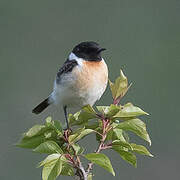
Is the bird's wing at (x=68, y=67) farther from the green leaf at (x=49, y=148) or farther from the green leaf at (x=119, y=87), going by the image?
the green leaf at (x=49, y=148)

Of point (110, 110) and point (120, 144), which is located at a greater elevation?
point (110, 110)

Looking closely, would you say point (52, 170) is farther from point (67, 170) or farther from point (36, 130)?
point (36, 130)

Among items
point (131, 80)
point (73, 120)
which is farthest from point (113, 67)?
point (73, 120)

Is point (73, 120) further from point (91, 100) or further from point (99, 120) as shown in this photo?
point (91, 100)

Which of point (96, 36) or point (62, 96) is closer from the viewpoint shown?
point (62, 96)

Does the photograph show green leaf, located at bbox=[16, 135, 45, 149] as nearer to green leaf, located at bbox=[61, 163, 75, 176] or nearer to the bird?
green leaf, located at bbox=[61, 163, 75, 176]

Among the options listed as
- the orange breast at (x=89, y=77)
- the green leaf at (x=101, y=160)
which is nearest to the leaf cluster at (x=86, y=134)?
the green leaf at (x=101, y=160)

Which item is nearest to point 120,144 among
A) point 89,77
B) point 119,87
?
point 119,87
